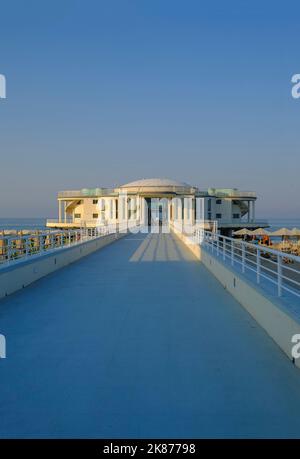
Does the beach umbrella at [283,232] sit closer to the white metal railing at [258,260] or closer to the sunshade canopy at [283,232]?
the sunshade canopy at [283,232]

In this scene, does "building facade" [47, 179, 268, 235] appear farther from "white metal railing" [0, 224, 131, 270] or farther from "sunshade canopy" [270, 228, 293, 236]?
"white metal railing" [0, 224, 131, 270]

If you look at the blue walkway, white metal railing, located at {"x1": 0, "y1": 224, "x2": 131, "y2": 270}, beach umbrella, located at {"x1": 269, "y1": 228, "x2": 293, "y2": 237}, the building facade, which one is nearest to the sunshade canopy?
beach umbrella, located at {"x1": 269, "y1": 228, "x2": 293, "y2": 237}

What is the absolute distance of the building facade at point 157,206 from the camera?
67938 mm

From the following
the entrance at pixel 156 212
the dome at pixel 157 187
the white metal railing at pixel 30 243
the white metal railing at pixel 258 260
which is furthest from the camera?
the entrance at pixel 156 212

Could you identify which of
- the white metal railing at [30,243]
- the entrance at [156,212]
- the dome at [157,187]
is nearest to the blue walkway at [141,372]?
the white metal railing at [30,243]

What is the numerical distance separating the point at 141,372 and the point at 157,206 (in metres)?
74.8

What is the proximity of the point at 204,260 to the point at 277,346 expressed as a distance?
1137 centimetres

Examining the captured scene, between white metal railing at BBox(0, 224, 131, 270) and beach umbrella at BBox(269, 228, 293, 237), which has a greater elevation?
white metal railing at BBox(0, 224, 131, 270)

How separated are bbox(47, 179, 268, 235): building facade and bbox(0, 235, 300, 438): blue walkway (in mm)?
56289

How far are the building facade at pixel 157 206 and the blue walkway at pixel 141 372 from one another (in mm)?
56289

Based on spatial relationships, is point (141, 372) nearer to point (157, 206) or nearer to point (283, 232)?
point (283, 232)

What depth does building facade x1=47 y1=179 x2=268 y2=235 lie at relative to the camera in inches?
2675

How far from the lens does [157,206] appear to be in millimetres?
79500
